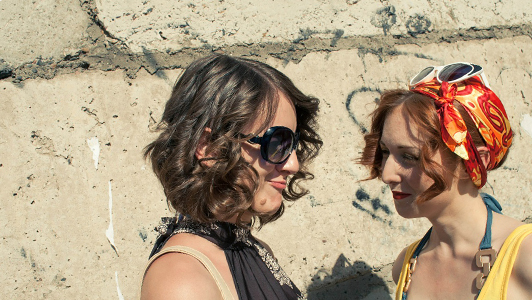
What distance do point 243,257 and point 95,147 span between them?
0.72m

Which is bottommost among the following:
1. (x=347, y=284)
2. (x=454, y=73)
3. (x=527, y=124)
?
(x=347, y=284)

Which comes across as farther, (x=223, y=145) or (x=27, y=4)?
(x=27, y=4)

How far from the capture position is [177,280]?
97 centimetres

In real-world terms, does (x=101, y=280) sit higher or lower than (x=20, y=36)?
lower

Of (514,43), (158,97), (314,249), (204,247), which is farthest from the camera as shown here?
(514,43)

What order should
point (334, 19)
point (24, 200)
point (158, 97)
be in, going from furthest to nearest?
point (334, 19) < point (158, 97) < point (24, 200)

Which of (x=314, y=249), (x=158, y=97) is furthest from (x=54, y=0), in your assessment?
(x=314, y=249)

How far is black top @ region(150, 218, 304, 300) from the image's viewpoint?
118 centimetres

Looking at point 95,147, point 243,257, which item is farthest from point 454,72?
point 95,147

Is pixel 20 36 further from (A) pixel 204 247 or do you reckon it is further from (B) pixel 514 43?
(B) pixel 514 43

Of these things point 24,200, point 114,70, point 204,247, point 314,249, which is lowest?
point 314,249

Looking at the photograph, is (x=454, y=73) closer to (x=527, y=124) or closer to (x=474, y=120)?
(x=474, y=120)

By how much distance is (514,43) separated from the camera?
2287 millimetres

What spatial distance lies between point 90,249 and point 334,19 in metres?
1.46
